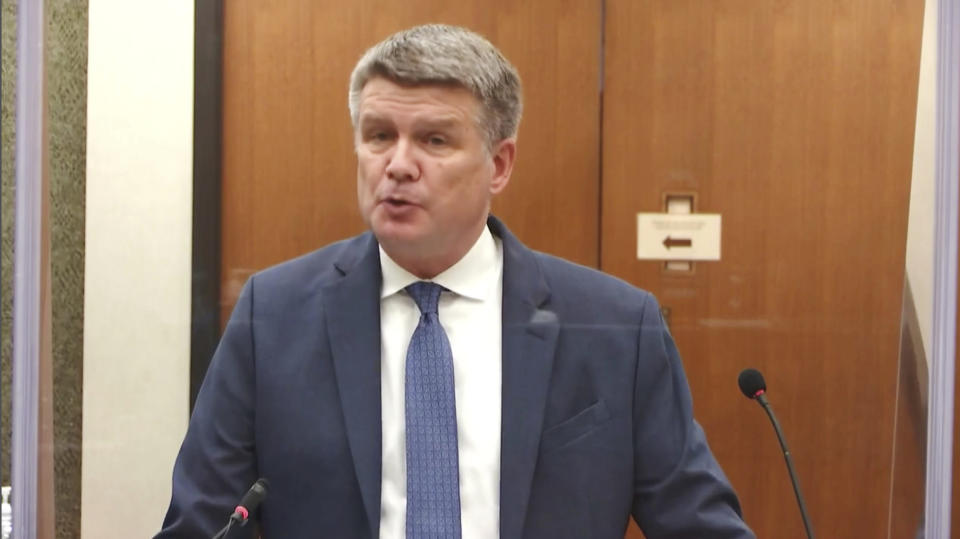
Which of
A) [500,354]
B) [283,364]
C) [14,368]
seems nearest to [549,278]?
[500,354]

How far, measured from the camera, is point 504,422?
3.99ft

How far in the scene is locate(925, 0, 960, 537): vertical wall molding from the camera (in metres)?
1.32

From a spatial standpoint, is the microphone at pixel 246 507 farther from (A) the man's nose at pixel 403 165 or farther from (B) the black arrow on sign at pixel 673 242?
(B) the black arrow on sign at pixel 673 242

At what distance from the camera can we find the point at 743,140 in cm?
139

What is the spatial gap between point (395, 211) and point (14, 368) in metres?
0.54

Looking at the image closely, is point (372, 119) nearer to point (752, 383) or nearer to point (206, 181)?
point (206, 181)

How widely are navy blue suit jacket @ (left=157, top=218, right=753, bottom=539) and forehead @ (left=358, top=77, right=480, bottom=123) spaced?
0.63ft

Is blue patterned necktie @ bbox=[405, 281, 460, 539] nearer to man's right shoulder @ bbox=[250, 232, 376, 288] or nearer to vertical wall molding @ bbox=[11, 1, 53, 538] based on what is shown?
man's right shoulder @ bbox=[250, 232, 376, 288]

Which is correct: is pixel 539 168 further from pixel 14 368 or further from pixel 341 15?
pixel 14 368

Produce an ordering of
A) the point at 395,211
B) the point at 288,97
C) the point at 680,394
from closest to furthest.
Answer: the point at 395,211 < the point at 680,394 < the point at 288,97

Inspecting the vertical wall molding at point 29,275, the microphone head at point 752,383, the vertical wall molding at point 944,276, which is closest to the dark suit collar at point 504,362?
the microphone head at point 752,383

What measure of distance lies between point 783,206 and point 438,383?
0.55 m

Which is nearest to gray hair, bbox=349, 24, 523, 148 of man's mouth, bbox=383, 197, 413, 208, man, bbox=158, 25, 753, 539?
man, bbox=158, 25, 753, 539

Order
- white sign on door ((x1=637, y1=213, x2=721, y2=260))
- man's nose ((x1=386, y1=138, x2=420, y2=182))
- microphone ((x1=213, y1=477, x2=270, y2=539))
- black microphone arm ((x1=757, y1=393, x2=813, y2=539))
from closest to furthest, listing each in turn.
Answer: microphone ((x1=213, y1=477, x2=270, y2=539)) < man's nose ((x1=386, y1=138, x2=420, y2=182)) < black microphone arm ((x1=757, y1=393, x2=813, y2=539)) < white sign on door ((x1=637, y1=213, x2=721, y2=260))
